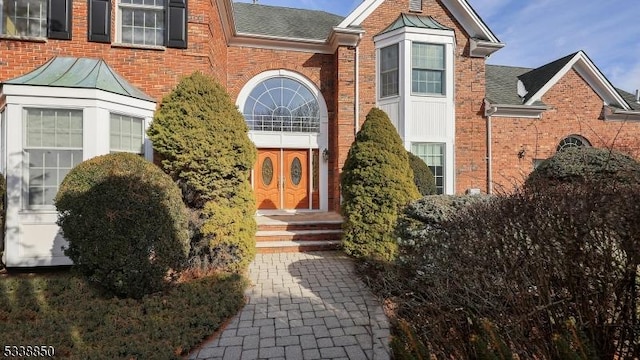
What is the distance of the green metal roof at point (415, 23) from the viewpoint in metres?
9.97

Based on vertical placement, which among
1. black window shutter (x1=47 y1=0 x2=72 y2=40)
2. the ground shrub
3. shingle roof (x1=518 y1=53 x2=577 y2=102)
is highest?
shingle roof (x1=518 y1=53 x2=577 y2=102)

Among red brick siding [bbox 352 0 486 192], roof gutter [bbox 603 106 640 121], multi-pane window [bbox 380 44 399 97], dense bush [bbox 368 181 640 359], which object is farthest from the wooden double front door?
roof gutter [bbox 603 106 640 121]

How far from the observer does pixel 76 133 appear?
19.4ft

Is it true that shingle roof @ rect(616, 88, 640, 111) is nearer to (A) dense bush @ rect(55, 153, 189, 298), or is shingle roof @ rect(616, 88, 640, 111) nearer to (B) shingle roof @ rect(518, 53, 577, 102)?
(B) shingle roof @ rect(518, 53, 577, 102)

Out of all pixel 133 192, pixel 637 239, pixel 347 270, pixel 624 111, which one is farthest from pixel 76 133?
pixel 624 111

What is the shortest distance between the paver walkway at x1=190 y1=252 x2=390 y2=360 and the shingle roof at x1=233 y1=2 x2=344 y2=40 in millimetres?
8116

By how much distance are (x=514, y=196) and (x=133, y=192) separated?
4738 mm

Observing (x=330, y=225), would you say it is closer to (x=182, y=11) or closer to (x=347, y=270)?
(x=347, y=270)

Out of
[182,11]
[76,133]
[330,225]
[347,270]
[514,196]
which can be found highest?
[182,11]

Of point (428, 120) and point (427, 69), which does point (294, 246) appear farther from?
point (427, 69)

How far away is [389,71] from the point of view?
1026 centimetres

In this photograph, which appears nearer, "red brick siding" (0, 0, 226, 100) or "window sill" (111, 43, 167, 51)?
"red brick siding" (0, 0, 226, 100)

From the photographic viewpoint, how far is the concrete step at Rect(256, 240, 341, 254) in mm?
7504

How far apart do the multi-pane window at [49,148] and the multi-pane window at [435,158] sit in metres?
9.06
